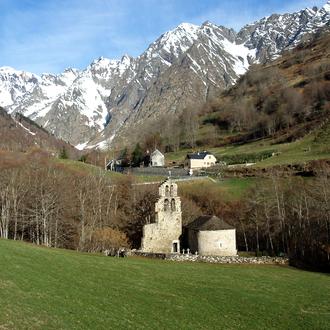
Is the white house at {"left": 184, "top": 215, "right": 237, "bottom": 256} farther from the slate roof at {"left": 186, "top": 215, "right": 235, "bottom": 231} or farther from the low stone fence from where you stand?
the low stone fence

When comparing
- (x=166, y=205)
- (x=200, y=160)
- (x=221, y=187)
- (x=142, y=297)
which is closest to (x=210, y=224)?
(x=166, y=205)

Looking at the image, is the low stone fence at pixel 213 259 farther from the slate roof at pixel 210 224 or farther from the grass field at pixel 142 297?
the grass field at pixel 142 297

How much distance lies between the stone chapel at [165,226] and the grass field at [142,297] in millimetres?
16997

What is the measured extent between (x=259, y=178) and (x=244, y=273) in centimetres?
5214

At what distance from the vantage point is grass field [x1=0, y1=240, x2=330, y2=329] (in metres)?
20.0

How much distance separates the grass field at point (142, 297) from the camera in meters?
20.0

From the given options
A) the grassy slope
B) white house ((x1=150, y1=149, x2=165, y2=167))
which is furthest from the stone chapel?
white house ((x1=150, y1=149, x2=165, y2=167))

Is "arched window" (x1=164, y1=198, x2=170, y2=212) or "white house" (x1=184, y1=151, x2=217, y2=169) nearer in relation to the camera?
"arched window" (x1=164, y1=198, x2=170, y2=212)

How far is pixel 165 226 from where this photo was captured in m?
56.3

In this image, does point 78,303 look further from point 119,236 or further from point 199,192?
point 199,192

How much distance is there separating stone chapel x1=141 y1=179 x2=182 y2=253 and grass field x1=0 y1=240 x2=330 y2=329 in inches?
669

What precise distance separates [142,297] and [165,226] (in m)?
30.5

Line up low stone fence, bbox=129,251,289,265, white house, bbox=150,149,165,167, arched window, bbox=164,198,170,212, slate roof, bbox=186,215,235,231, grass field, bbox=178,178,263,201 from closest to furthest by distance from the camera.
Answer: low stone fence, bbox=129,251,289,265 < slate roof, bbox=186,215,235,231 < arched window, bbox=164,198,170,212 < grass field, bbox=178,178,263,201 < white house, bbox=150,149,165,167

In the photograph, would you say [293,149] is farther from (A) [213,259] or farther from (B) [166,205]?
(A) [213,259]
